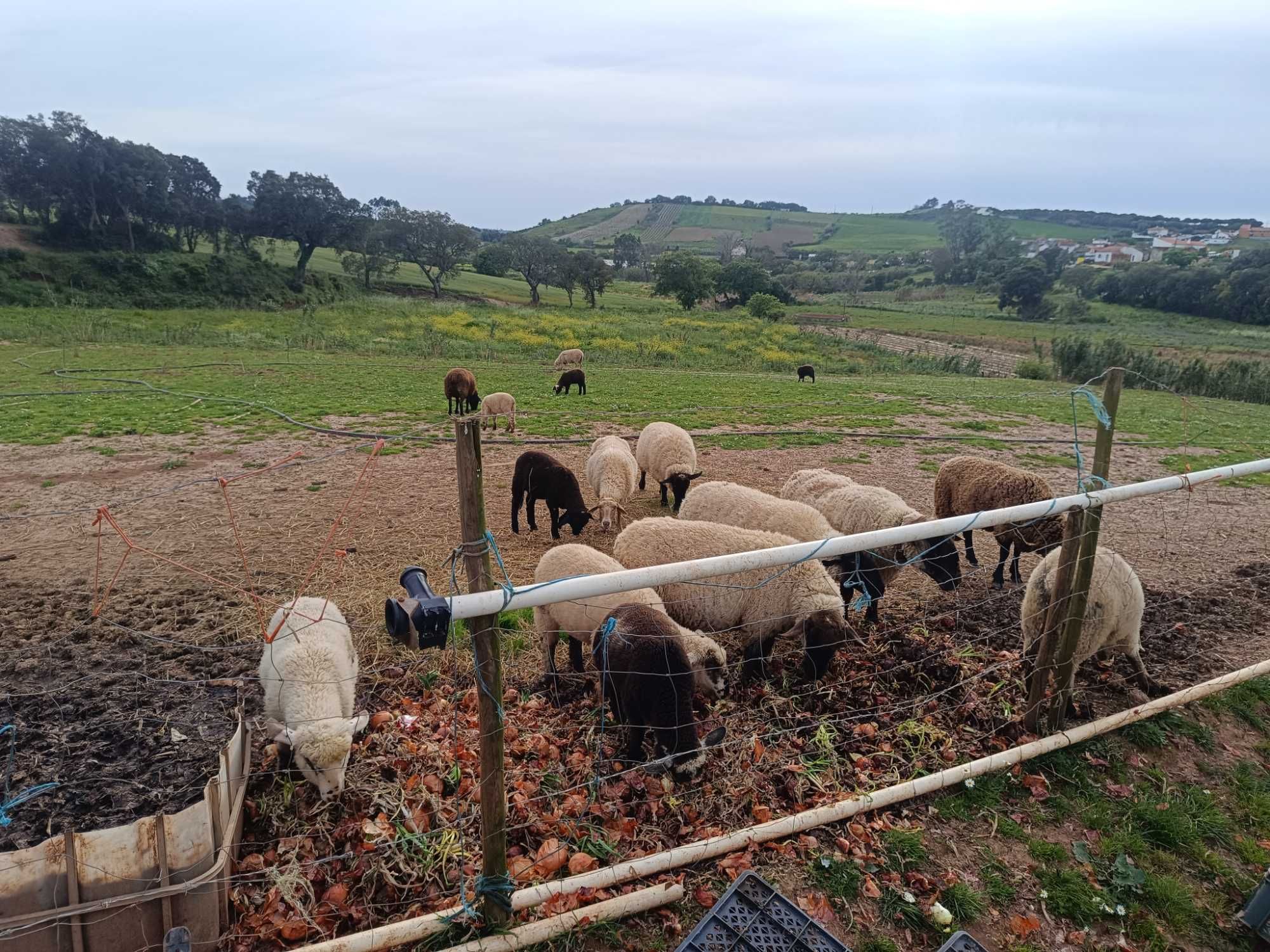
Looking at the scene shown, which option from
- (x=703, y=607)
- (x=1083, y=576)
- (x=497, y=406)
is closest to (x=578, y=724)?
(x=703, y=607)

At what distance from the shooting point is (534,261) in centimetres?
7112

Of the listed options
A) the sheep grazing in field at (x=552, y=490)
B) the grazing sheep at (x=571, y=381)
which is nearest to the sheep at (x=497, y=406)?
the grazing sheep at (x=571, y=381)

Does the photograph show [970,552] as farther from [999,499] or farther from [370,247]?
[370,247]

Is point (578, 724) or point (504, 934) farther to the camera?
point (578, 724)

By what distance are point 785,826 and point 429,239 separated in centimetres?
7583

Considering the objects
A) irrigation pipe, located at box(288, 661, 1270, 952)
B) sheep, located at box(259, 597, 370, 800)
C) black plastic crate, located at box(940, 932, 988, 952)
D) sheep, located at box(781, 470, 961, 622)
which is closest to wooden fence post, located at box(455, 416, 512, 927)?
irrigation pipe, located at box(288, 661, 1270, 952)

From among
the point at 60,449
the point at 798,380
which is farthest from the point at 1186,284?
the point at 60,449

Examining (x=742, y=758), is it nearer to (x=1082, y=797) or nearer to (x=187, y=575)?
(x=1082, y=797)

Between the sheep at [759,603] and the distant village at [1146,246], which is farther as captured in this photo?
the distant village at [1146,246]

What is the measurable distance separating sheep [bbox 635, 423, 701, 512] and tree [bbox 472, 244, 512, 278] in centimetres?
6859

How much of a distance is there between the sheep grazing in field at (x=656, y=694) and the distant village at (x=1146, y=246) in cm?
13032

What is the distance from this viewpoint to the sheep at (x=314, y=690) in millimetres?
4137

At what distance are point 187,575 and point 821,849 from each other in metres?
7.51

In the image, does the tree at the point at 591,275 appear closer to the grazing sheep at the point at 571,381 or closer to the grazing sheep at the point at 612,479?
the grazing sheep at the point at 571,381
